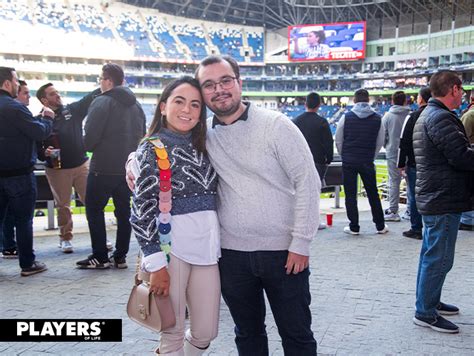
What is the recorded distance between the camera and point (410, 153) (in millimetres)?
5684

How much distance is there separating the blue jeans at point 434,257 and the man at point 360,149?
2.71 meters

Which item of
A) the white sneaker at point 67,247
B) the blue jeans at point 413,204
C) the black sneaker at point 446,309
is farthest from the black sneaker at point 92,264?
the blue jeans at point 413,204

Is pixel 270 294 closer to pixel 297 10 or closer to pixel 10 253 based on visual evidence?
pixel 10 253

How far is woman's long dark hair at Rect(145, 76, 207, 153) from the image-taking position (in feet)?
6.67

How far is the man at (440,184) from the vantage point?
286 centimetres

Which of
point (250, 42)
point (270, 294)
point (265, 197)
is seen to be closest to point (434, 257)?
point (270, 294)

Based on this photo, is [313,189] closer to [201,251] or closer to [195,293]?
[201,251]

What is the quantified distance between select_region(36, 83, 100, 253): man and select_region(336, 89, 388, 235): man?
3.24m

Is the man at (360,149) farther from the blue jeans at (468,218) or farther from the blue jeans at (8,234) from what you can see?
the blue jeans at (8,234)

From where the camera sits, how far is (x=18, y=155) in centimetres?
404

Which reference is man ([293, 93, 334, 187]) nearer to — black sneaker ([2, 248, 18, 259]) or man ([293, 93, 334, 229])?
man ([293, 93, 334, 229])

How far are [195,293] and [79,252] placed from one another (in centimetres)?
347

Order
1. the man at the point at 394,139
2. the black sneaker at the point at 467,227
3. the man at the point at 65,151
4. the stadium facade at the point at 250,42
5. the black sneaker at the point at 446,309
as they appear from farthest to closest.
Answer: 1. the stadium facade at the point at 250,42
2. the man at the point at 394,139
3. the black sneaker at the point at 467,227
4. the man at the point at 65,151
5. the black sneaker at the point at 446,309

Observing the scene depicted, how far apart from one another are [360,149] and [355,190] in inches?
21.6
